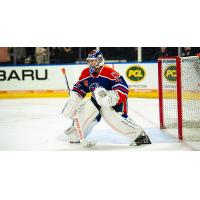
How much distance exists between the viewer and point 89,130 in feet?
11.3

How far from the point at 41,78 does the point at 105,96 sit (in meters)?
2.74

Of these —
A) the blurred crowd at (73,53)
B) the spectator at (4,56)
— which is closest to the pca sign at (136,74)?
the blurred crowd at (73,53)

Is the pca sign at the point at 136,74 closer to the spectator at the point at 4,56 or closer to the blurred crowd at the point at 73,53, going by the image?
the blurred crowd at the point at 73,53

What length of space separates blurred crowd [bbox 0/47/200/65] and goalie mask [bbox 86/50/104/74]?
37 centimetres

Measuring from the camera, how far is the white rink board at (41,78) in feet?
17.1

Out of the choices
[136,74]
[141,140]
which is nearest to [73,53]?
[141,140]

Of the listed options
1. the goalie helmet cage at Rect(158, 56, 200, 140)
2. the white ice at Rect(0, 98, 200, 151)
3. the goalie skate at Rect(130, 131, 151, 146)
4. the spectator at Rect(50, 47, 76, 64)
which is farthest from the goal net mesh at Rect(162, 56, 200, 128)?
the spectator at Rect(50, 47, 76, 64)

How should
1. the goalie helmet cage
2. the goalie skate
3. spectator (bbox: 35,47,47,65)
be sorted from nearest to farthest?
the goalie skate < the goalie helmet cage < spectator (bbox: 35,47,47,65)

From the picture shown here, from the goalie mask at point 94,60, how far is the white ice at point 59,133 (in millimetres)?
545

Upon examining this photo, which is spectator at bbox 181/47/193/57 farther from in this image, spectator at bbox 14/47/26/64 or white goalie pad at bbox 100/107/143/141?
spectator at bbox 14/47/26/64

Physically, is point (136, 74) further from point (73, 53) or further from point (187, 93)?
point (187, 93)

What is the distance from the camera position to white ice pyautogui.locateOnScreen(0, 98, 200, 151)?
333 centimetres

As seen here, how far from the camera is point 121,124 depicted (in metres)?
3.38

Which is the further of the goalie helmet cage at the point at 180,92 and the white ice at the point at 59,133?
the goalie helmet cage at the point at 180,92
